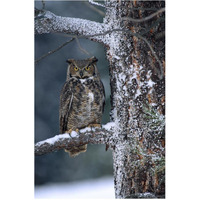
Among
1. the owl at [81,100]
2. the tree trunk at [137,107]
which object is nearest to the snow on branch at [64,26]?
the tree trunk at [137,107]

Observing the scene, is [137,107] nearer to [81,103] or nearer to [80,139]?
[80,139]

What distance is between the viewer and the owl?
2.39 metres

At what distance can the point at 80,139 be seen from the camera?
6.81 feet

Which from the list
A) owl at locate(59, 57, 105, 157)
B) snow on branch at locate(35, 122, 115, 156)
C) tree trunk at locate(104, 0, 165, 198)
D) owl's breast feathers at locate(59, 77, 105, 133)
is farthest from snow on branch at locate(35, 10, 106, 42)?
snow on branch at locate(35, 122, 115, 156)

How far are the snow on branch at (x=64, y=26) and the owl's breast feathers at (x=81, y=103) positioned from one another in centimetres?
48

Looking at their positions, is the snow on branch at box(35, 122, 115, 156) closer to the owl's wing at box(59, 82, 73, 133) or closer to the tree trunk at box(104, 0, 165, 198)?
the tree trunk at box(104, 0, 165, 198)

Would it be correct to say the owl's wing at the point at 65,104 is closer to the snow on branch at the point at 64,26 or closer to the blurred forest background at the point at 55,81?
the blurred forest background at the point at 55,81

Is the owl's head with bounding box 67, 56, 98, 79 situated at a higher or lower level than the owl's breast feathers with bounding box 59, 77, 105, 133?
higher

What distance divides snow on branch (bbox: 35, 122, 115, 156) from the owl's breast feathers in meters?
0.32

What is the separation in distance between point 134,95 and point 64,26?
686mm
